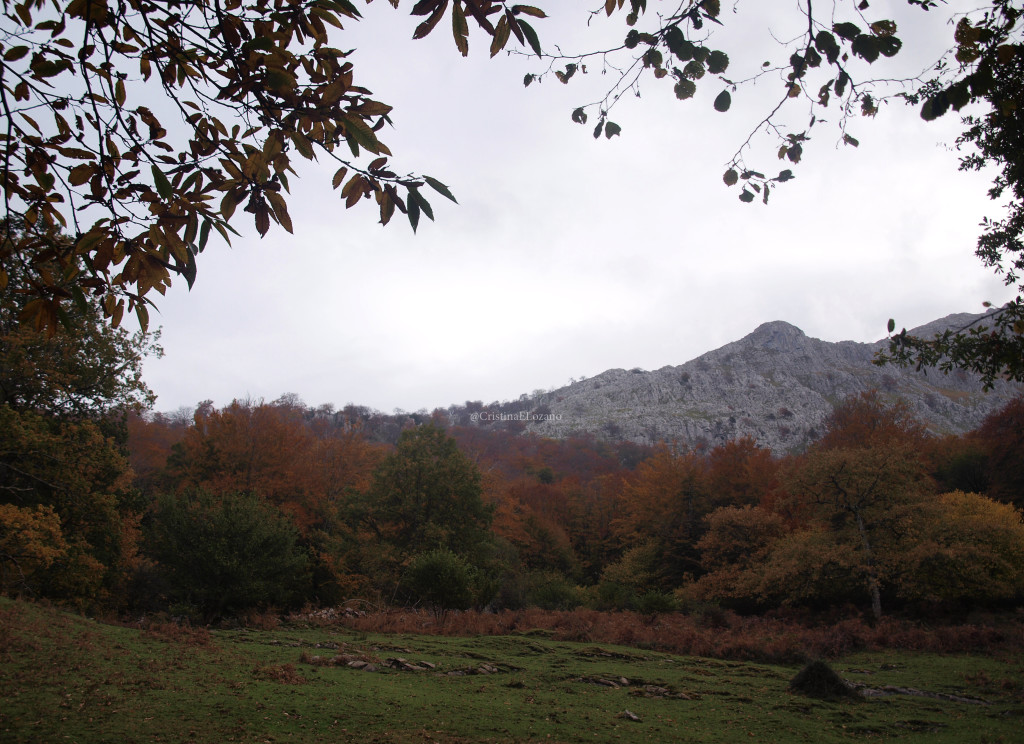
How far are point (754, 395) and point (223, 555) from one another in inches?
4680

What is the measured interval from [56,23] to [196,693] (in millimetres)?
6713

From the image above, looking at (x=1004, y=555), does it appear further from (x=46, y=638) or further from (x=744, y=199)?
(x=46, y=638)

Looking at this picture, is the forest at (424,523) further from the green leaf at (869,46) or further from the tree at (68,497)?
the green leaf at (869,46)

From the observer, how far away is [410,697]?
7199 mm

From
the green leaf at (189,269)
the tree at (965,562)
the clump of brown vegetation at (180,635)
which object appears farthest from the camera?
the tree at (965,562)

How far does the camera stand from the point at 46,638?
842 cm

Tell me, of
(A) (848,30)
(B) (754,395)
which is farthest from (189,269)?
(B) (754,395)

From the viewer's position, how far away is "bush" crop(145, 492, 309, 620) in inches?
653

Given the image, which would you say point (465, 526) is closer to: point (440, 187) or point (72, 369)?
point (72, 369)

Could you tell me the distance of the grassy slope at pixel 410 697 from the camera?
5.26 m

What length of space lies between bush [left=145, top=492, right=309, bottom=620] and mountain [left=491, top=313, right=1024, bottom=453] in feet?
290

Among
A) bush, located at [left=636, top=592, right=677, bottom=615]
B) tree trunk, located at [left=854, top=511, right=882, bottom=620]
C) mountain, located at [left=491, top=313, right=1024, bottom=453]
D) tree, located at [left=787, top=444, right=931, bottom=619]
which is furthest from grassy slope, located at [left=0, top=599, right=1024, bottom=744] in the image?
mountain, located at [left=491, top=313, right=1024, bottom=453]

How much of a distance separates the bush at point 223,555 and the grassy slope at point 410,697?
5.30m

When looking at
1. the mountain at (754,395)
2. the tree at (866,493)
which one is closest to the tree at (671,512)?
the tree at (866,493)
